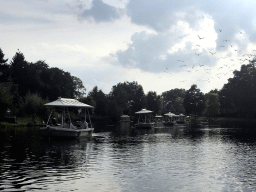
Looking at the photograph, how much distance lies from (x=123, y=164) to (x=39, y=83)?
281 feet

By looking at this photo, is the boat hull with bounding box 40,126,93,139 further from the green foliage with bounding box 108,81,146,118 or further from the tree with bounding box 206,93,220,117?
the tree with bounding box 206,93,220,117

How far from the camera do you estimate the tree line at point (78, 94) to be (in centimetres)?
7569

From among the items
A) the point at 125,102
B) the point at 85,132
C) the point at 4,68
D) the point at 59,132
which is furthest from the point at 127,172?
the point at 125,102

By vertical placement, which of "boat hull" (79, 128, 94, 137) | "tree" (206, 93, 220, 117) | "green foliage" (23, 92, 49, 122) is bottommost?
"boat hull" (79, 128, 94, 137)

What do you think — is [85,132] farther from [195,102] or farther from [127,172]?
[195,102]

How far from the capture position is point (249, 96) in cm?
12938

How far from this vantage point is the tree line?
75.7m

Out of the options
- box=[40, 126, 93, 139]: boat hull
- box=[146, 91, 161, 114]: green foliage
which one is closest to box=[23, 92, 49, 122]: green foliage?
box=[40, 126, 93, 139]: boat hull

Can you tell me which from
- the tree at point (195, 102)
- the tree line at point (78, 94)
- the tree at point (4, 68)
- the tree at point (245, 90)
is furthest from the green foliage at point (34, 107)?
the tree at point (195, 102)

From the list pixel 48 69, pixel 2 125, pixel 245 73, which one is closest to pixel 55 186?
pixel 2 125

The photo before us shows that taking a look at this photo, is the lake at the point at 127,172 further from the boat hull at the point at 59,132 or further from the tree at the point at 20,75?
the tree at the point at 20,75

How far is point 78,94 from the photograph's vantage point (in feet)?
454

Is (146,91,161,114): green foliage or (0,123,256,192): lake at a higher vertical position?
(146,91,161,114): green foliage

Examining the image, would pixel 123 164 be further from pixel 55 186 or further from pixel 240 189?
pixel 240 189
